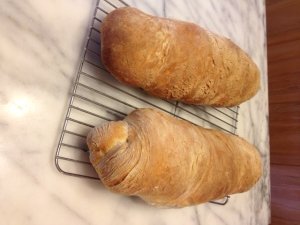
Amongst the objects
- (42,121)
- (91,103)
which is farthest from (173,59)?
(42,121)

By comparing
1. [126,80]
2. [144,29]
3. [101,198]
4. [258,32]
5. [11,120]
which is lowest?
[101,198]

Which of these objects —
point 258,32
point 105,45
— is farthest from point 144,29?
point 258,32

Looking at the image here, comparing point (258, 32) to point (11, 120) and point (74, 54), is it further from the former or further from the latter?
point (11, 120)

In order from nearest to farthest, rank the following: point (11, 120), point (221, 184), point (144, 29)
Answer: point (11, 120)
point (144, 29)
point (221, 184)

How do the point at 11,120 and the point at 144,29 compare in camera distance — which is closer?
the point at 11,120

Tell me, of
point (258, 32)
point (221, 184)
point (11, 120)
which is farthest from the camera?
point (258, 32)
